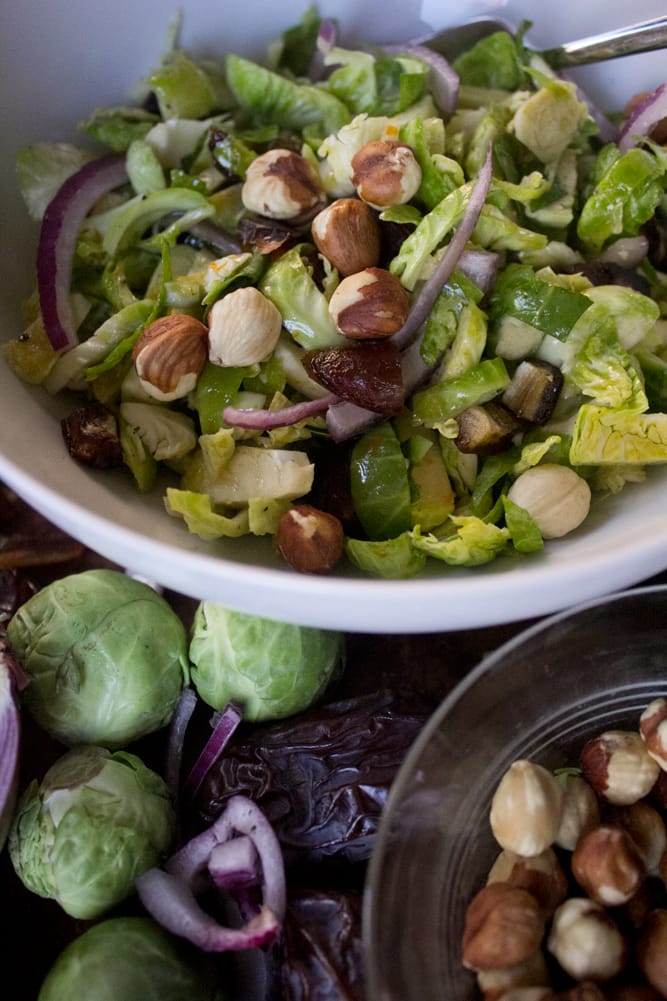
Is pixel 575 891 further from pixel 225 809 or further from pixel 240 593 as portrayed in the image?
pixel 240 593

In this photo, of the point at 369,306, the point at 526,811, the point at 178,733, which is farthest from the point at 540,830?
the point at 369,306

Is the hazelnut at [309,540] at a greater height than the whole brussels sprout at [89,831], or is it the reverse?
the hazelnut at [309,540]

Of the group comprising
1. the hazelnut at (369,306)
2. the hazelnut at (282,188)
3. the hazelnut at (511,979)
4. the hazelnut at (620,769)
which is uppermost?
the hazelnut at (282,188)

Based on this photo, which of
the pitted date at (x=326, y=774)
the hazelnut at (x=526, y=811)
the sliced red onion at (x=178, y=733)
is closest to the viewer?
the hazelnut at (x=526, y=811)

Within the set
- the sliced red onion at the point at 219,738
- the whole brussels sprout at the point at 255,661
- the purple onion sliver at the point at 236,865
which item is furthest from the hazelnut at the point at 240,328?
the purple onion sliver at the point at 236,865

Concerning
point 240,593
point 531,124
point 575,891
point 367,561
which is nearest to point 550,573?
point 367,561

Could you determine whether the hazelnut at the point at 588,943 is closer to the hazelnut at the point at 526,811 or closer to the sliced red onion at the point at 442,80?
the hazelnut at the point at 526,811

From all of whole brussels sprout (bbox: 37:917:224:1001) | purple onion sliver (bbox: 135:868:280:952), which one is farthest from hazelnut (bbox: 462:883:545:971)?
whole brussels sprout (bbox: 37:917:224:1001)
